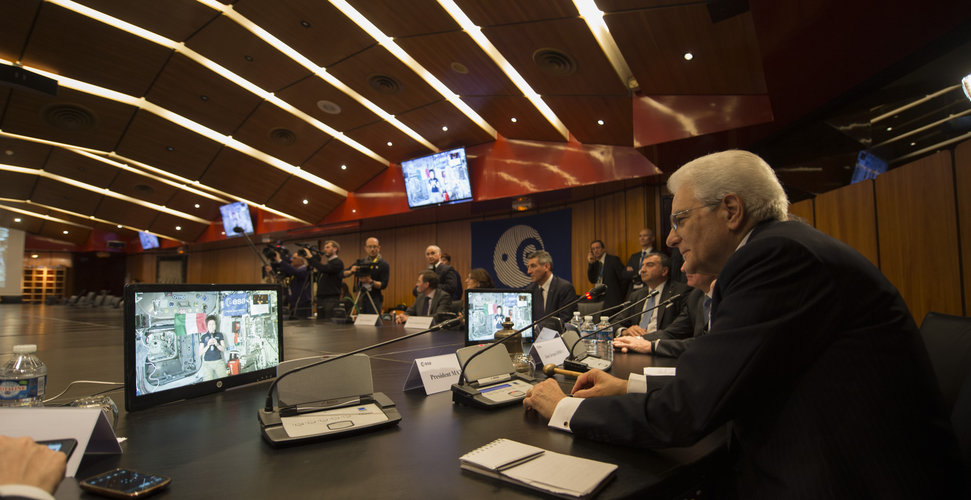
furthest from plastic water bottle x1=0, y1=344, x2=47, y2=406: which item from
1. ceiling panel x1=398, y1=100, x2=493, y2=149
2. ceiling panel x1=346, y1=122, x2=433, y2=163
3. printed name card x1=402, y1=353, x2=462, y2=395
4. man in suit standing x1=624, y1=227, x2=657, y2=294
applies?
ceiling panel x1=346, y1=122, x2=433, y2=163

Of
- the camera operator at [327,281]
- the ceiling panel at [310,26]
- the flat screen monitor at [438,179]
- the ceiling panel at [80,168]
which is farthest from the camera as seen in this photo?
the ceiling panel at [80,168]

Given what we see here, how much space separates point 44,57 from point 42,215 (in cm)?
1180

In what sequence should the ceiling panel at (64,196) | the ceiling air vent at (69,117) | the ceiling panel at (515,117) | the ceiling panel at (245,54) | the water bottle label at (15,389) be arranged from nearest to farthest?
1. the water bottle label at (15,389)
2. the ceiling panel at (245,54)
3. the ceiling panel at (515,117)
4. the ceiling air vent at (69,117)
5. the ceiling panel at (64,196)

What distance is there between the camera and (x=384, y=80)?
600 centimetres

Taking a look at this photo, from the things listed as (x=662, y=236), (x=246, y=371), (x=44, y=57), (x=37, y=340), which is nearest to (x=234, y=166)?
(x=44, y=57)

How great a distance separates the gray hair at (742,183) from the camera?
109 centimetres

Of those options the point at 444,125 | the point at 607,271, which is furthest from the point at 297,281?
the point at 607,271

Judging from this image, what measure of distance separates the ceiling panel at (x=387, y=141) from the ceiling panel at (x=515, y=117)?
1696mm

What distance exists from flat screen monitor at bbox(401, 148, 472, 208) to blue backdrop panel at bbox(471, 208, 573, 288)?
1.14 meters

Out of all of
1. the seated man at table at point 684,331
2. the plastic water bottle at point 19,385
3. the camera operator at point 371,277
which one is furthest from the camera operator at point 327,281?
the plastic water bottle at point 19,385

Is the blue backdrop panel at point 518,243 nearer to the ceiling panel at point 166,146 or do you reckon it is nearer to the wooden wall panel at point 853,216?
the wooden wall panel at point 853,216

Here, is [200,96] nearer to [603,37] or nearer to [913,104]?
[603,37]

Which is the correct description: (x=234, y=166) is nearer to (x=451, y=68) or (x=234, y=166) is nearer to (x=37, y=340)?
(x=451, y=68)

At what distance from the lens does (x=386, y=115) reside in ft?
23.3
